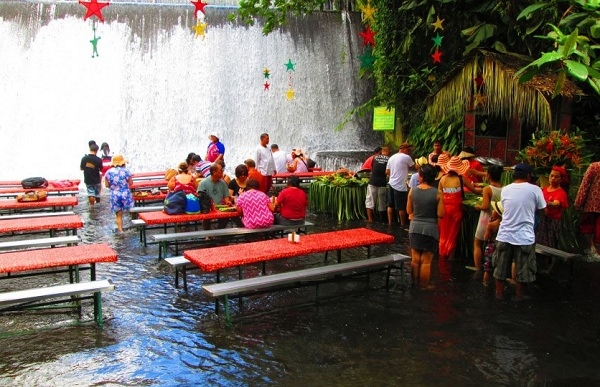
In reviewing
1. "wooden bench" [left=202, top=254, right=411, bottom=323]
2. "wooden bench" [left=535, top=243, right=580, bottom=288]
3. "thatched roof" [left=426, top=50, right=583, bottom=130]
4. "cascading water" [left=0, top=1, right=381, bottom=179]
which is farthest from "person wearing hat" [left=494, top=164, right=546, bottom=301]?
"cascading water" [left=0, top=1, right=381, bottom=179]

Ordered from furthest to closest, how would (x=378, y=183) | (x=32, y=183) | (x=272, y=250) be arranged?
(x=32, y=183) → (x=378, y=183) → (x=272, y=250)

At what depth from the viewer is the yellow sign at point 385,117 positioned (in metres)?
17.2

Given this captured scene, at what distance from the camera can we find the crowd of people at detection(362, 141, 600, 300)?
6.54 metres

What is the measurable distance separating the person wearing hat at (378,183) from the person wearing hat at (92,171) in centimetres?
598

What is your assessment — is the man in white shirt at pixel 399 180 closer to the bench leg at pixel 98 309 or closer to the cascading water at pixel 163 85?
the bench leg at pixel 98 309

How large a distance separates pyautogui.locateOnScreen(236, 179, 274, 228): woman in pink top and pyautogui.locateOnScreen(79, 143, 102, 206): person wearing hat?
18.4 feet

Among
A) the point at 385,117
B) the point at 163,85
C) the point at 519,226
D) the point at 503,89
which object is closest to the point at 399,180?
the point at 503,89

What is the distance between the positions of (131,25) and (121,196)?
10802 mm

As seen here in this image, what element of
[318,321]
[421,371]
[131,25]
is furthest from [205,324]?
[131,25]

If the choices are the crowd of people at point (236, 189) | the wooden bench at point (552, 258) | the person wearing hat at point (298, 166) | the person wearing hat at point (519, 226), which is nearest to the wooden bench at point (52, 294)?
the crowd of people at point (236, 189)

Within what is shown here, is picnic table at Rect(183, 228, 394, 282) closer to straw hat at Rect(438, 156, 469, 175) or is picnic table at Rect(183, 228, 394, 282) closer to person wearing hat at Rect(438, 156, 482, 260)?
person wearing hat at Rect(438, 156, 482, 260)

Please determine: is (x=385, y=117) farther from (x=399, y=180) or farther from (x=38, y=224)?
(x=38, y=224)

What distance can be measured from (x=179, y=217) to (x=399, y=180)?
4.11 meters

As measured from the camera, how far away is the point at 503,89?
9.91 meters
